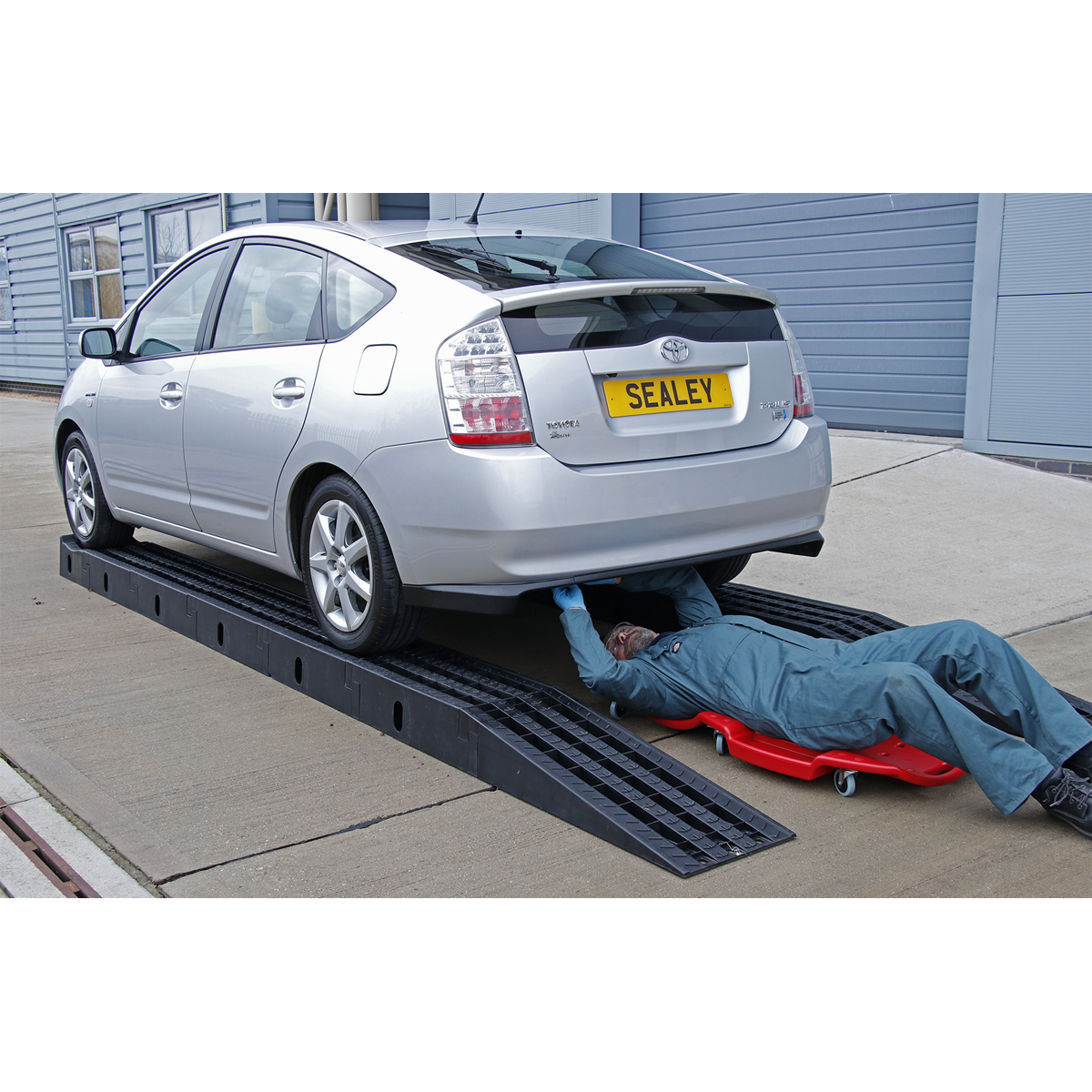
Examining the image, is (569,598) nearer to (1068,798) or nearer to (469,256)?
(469,256)

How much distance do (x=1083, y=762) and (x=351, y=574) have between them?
7.95 feet

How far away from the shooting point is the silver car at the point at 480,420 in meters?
3.38

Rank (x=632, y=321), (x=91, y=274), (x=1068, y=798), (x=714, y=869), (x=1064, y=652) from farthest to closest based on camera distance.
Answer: (x=91, y=274) < (x=1064, y=652) < (x=632, y=321) < (x=1068, y=798) < (x=714, y=869)

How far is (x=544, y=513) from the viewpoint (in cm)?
333

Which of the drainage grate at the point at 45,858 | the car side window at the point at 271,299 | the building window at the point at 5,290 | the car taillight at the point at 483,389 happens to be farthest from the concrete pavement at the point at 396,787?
the building window at the point at 5,290

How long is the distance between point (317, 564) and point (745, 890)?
6.80 feet

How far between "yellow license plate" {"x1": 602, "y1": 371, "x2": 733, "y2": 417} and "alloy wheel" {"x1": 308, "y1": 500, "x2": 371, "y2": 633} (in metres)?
1.00

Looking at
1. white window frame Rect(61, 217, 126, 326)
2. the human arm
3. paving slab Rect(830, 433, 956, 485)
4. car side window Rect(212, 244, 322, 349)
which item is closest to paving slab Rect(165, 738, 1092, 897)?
the human arm

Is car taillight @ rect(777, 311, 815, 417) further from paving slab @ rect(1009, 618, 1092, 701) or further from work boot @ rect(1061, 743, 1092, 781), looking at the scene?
work boot @ rect(1061, 743, 1092, 781)

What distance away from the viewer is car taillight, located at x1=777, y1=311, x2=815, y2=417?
13.1 feet

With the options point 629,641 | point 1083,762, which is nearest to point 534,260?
point 629,641

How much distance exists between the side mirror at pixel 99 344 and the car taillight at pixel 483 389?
2576 millimetres

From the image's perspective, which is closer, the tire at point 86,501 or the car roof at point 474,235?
the car roof at point 474,235

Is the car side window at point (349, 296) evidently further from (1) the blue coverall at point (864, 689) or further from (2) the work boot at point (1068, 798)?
(2) the work boot at point (1068, 798)
